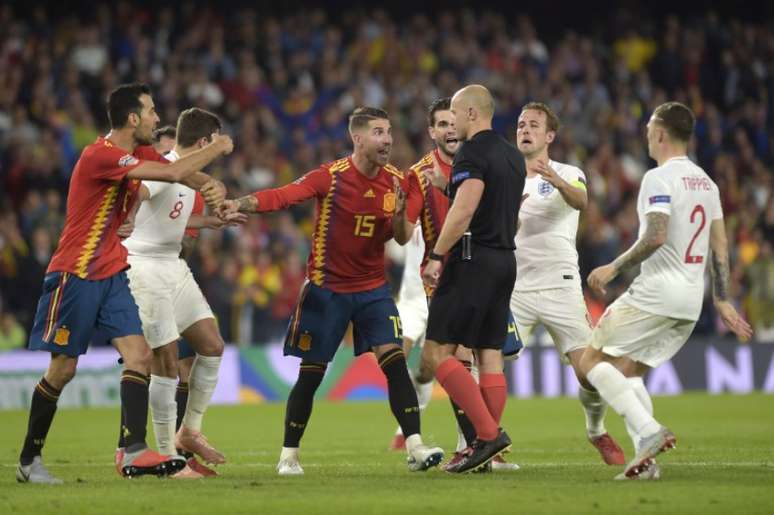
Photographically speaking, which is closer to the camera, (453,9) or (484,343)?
(484,343)

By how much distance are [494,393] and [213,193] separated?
2423mm

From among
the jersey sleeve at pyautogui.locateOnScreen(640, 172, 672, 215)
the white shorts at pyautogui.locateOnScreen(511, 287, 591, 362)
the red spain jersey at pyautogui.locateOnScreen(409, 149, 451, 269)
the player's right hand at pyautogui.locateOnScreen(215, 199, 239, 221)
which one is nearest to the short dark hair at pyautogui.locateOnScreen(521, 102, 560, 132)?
the red spain jersey at pyautogui.locateOnScreen(409, 149, 451, 269)

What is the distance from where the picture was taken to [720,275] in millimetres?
9211

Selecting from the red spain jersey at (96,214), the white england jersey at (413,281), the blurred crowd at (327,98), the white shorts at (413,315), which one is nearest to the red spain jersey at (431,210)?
the red spain jersey at (96,214)

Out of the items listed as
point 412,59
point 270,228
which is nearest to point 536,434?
point 270,228

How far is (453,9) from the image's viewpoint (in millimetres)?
28812

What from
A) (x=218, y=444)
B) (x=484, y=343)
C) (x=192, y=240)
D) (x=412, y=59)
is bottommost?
(x=218, y=444)

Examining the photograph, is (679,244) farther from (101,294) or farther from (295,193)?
(101,294)

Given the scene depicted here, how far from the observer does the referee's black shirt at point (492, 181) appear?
9.29 m

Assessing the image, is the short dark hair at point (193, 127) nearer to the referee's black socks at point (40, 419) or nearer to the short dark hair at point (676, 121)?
the referee's black socks at point (40, 419)

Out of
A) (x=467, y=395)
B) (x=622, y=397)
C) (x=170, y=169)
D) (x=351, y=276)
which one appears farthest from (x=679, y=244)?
(x=170, y=169)

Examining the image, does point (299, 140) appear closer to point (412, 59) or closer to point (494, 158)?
point (412, 59)

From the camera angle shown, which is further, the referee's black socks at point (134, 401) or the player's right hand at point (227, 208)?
the player's right hand at point (227, 208)

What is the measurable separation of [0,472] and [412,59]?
17.4 metres
